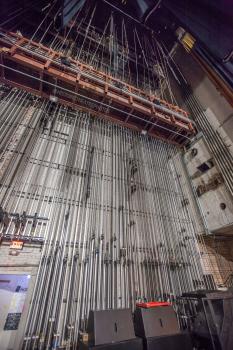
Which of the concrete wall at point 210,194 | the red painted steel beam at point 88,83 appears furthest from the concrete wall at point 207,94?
the red painted steel beam at point 88,83

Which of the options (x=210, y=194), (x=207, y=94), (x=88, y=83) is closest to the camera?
(x=88, y=83)

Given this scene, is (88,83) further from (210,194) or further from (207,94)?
(210,194)

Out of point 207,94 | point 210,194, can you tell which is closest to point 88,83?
point 207,94

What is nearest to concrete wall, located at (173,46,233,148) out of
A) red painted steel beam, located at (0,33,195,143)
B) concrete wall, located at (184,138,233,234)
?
concrete wall, located at (184,138,233,234)

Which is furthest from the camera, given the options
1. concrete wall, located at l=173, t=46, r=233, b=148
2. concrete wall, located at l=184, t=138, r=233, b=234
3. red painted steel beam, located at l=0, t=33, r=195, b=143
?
concrete wall, located at l=173, t=46, r=233, b=148

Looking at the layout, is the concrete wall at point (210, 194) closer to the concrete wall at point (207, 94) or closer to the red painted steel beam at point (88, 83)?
the concrete wall at point (207, 94)

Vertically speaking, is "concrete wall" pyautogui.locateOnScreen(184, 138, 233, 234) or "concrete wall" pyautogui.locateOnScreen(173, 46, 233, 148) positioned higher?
"concrete wall" pyautogui.locateOnScreen(173, 46, 233, 148)

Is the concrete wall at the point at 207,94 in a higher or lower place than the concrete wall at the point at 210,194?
higher

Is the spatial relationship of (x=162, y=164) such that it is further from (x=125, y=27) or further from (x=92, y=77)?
(x=125, y=27)

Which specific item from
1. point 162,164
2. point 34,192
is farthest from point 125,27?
point 34,192

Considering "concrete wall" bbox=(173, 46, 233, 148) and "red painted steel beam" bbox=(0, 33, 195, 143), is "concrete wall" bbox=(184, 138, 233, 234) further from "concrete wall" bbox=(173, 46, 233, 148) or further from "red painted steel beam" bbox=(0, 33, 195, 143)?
"red painted steel beam" bbox=(0, 33, 195, 143)

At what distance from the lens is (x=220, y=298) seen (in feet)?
7.68

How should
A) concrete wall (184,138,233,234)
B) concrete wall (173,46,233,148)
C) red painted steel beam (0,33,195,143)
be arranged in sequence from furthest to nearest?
concrete wall (173,46,233,148) → concrete wall (184,138,233,234) → red painted steel beam (0,33,195,143)

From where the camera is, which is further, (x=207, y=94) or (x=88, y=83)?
(x=207, y=94)
